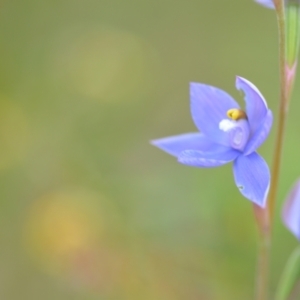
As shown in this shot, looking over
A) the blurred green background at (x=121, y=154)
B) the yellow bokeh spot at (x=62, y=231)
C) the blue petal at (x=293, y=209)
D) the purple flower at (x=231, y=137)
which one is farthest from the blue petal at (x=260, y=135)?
the yellow bokeh spot at (x=62, y=231)

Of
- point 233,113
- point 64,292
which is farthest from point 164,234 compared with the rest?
point 233,113

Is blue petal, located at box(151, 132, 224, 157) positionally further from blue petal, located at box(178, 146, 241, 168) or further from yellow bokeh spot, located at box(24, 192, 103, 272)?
yellow bokeh spot, located at box(24, 192, 103, 272)

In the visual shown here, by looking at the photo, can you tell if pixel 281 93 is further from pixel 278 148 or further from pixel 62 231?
pixel 62 231

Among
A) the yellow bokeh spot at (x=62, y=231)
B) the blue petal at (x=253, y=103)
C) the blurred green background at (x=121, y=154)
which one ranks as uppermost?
the blue petal at (x=253, y=103)

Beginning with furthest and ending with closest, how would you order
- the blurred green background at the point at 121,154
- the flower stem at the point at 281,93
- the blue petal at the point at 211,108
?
the blurred green background at the point at 121,154 < the blue petal at the point at 211,108 < the flower stem at the point at 281,93

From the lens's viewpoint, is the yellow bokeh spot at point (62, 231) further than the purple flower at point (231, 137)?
Yes

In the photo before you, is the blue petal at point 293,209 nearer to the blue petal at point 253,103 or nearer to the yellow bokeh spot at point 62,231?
the blue petal at point 253,103

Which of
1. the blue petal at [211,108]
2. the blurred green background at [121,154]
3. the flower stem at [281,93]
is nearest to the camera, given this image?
the flower stem at [281,93]

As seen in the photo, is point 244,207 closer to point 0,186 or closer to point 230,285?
point 230,285
